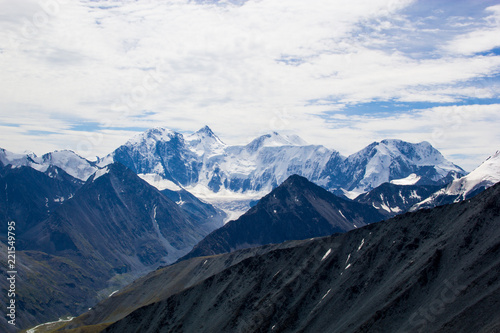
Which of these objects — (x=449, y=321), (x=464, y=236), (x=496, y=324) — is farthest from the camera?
(x=464, y=236)

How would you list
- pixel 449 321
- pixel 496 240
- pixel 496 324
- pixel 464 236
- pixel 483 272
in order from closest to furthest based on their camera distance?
pixel 496 324, pixel 449 321, pixel 483 272, pixel 496 240, pixel 464 236

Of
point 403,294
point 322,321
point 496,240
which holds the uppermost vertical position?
point 496,240

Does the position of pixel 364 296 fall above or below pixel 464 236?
below

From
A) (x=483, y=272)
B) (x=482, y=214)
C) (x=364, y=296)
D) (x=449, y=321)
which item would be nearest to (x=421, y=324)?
(x=449, y=321)

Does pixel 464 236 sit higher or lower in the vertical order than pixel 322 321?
higher

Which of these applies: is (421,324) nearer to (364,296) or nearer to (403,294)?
(403,294)

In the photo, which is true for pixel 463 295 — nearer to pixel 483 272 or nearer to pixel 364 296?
pixel 483 272

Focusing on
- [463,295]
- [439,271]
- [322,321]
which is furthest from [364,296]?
[463,295]

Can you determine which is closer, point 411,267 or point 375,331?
point 375,331

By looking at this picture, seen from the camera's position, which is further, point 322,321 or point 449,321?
point 322,321

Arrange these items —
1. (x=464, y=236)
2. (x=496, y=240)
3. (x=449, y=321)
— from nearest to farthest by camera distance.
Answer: (x=449, y=321)
(x=496, y=240)
(x=464, y=236)
